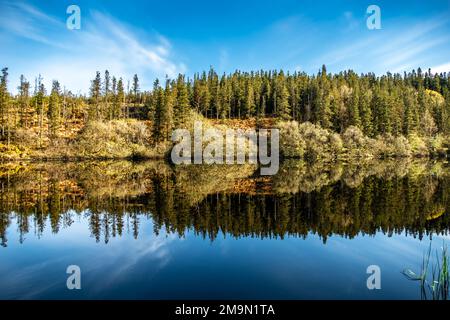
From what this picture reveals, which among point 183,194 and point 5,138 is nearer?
point 183,194

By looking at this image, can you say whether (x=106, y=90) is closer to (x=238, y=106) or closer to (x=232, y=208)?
(x=238, y=106)

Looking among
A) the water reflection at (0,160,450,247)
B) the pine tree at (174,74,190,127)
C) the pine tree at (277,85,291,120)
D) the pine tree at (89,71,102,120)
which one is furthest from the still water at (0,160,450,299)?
the pine tree at (277,85,291,120)

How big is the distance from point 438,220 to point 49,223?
1906 cm

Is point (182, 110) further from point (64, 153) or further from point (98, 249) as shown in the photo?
point (98, 249)

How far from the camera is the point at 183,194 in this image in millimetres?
22891

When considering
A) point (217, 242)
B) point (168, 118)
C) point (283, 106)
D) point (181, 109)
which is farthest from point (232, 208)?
point (283, 106)

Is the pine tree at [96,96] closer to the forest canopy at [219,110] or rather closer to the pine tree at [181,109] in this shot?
the forest canopy at [219,110]

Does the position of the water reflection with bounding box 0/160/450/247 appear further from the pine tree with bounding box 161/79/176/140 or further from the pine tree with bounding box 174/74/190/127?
the pine tree with bounding box 174/74/190/127

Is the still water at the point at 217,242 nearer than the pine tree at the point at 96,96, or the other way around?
the still water at the point at 217,242

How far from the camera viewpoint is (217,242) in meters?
12.5

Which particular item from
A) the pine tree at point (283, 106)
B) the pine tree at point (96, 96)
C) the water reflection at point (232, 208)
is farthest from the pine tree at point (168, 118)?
the water reflection at point (232, 208)

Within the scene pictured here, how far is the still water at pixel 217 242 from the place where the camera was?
8.57m
